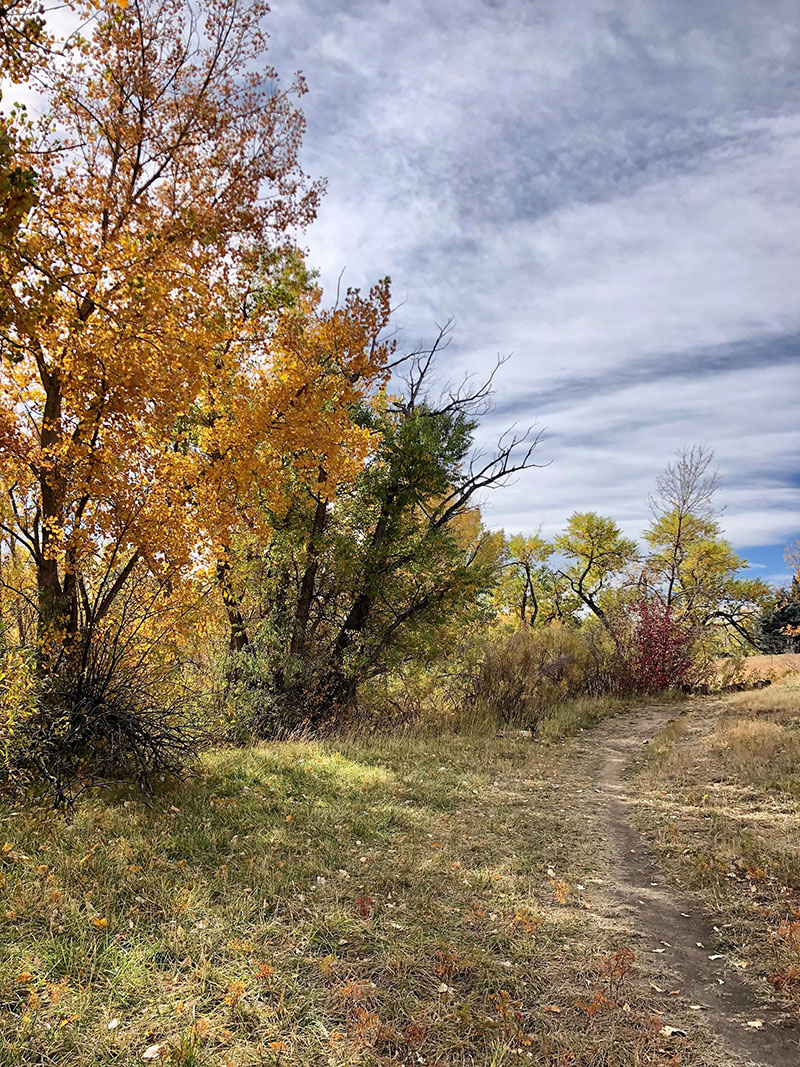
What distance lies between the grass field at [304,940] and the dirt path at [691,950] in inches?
10.2

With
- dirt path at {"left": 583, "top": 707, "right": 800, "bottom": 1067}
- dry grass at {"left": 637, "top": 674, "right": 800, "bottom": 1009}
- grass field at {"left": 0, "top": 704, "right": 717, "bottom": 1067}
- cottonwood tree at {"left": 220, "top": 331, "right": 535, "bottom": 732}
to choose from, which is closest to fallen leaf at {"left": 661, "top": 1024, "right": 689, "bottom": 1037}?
grass field at {"left": 0, "top": 704, "right": 717, "bottom": 1067}

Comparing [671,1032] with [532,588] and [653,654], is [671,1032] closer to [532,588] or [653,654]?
[653,654]

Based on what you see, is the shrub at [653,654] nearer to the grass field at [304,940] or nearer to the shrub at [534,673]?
the shrub at [534,673]

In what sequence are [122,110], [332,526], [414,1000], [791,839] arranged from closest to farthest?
[414,1000] → [791,839] → [122,110] → [332,526]

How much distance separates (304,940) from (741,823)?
14.3ft

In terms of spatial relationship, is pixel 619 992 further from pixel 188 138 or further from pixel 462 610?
pixel 188 138

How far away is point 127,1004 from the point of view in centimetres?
311

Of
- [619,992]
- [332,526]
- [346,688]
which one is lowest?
[619,992]

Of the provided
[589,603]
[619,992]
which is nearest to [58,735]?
[619,992]

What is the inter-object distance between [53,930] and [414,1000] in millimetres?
2175

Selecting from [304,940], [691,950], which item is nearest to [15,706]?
[304,940]

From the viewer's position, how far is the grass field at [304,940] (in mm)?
2986

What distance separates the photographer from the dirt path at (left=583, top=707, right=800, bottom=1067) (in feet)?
10.3

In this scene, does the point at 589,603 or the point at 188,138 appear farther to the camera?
the point at 589,603
